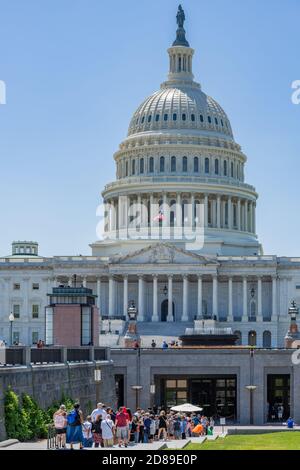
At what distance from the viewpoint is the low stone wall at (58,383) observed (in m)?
49.8

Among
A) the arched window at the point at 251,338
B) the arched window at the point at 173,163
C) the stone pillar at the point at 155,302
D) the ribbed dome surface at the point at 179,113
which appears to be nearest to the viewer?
the arched window at the point at 251,338

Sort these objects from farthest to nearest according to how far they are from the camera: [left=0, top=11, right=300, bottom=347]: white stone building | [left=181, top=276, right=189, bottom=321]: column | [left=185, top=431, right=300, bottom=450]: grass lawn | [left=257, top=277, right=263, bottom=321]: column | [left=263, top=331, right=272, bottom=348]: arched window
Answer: [left=0, top=11, right=300, bottom=347]: white stone building, [left=257, top=277, right=263, bottom=321]: column, [left=181, top=276, right=189, bottom=321]: column, [left=263, top=331, right=272, bottom=348]: arched window, [left=185, top=431, right=300, bottom=450]: grass lawn

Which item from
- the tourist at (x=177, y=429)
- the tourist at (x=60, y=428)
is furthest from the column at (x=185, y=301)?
the tourist at (x=60, y=428)

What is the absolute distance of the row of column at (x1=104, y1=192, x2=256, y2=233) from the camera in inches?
7028

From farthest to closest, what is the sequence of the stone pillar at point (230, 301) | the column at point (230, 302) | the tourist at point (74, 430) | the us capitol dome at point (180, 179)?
the us capitol dome at point (180, 179) → the stone pillar at point (230, 301) → the column at point (230, 302) → the tourist at point (74, 430)

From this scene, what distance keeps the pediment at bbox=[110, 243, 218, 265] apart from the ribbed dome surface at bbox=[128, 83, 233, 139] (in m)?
28.8

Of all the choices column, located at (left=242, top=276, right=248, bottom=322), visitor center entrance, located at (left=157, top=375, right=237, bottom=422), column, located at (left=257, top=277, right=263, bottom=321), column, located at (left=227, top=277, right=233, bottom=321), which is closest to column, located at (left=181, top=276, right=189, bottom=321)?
column, located at (left=227, top=277, right=233, bottom=321)

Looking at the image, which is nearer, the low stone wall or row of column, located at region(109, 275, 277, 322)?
the low stone wall

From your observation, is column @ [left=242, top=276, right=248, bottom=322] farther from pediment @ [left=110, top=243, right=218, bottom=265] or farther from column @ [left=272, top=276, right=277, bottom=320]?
pediment @ [left=110, top=243, right=218, bottom=265]

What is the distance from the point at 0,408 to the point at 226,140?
142 m

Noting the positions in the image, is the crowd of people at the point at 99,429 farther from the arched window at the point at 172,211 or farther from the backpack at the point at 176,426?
the arched window at the point at 172,211

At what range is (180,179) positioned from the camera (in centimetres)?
17912

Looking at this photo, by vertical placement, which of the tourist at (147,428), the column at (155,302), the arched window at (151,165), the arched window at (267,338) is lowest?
the tourist at (147,428)

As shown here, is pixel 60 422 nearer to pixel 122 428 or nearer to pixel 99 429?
pixel 99 429
